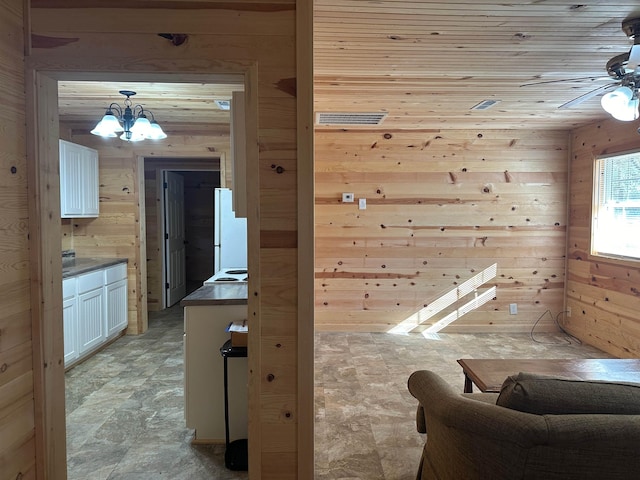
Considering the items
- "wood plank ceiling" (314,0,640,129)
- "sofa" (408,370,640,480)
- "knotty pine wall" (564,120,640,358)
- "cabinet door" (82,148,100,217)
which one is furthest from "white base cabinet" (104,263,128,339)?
"knotty pine wall" (564,120,640,358)

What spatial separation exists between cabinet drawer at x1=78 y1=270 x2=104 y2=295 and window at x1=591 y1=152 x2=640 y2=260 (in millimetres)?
5197

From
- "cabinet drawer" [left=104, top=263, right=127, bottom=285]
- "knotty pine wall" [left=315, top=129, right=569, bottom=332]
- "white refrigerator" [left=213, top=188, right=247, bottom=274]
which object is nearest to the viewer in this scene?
"cabinet drawer" [left=104, top=263, right=127, bottom=285]

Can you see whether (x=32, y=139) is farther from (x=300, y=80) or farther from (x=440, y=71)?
(x=440, y=71)

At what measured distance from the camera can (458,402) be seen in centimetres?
130

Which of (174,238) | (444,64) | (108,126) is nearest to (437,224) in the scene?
(444,64)

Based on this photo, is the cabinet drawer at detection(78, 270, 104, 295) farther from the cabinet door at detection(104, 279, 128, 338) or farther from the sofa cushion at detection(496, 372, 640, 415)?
the sofa cushion at detection(496, 372, 640, 415)

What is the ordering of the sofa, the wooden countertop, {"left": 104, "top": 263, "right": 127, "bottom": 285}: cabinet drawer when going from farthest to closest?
1. {"left": 104, "top": 263, "right": 127, "bottom": 285}: cabinet drawer
2. the wooden countertop
3. the sofa

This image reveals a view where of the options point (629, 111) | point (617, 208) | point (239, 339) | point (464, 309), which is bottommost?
point (464, 309)

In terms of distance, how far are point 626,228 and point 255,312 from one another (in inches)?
162

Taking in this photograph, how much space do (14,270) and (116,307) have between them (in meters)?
2.92

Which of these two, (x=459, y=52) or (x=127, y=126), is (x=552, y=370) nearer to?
(x=459, y=52)

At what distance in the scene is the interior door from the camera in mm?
5855

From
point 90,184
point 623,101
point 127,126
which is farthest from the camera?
point 90,184

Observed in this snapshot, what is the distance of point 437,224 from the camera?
477 cm
